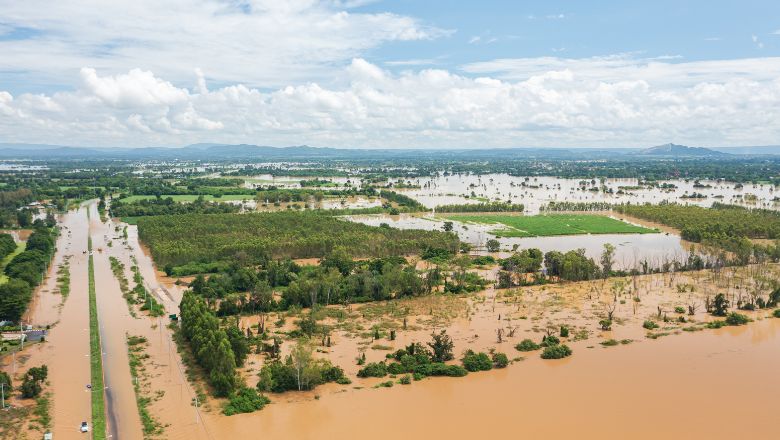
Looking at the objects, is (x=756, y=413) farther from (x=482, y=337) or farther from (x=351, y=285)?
(x=351, y=285)

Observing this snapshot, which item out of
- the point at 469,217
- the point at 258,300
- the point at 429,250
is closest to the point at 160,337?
the point at 258,300

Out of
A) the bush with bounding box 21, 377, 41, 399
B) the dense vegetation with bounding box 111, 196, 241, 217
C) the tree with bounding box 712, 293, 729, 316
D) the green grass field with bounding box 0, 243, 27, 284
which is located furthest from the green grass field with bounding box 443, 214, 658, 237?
the bush with bounding box 21, 377, 41, 399

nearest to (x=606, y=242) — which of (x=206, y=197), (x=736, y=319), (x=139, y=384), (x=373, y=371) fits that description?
(x=736, y=319)

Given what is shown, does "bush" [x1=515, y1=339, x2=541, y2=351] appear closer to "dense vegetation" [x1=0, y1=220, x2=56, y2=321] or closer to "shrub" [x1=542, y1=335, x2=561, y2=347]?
"shrub" [x1=542, y1=335, x2=561, y2=347]

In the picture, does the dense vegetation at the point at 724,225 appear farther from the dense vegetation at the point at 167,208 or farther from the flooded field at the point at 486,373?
the dense vegetation at the point at 167,208

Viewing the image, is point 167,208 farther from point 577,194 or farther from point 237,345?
point 577,194

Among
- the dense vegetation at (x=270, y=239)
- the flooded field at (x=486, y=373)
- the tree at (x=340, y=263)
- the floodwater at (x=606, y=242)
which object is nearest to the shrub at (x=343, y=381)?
the flooded field at (x=486, y=373)
